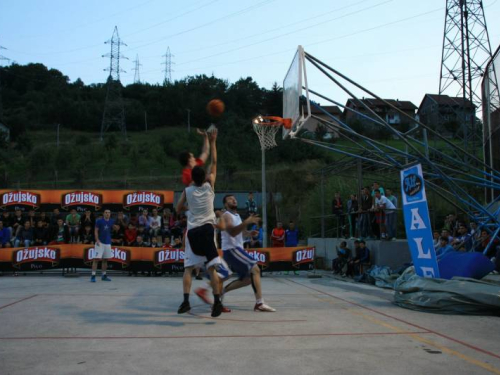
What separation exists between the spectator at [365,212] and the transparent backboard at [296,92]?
601 cm

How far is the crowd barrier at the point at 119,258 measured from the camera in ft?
53.6

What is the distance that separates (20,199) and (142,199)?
175 inches

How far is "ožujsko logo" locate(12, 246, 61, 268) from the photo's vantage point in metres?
16.3

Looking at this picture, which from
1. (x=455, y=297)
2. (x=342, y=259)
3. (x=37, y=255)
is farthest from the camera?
(x=342, y=259)

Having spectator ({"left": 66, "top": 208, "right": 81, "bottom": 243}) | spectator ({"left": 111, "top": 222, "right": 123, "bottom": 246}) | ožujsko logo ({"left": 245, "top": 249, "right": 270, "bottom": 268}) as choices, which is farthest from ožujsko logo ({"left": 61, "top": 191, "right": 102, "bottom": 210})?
ožujsko logo ({"left": 245, "top": 249, "right": 270, "bottom": 268})

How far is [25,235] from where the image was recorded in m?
17.5

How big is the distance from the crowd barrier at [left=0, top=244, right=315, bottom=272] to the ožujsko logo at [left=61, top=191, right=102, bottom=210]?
3.04 meters

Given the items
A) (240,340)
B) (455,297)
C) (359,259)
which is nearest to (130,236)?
(359,259)

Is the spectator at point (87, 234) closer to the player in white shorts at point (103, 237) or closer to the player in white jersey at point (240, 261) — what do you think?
the player in white shorts at point (103, 237)

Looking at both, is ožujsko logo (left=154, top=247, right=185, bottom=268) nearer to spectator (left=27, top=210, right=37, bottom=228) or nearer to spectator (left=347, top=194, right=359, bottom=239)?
spectator (left=27, top=210, right=37, bottom=228)

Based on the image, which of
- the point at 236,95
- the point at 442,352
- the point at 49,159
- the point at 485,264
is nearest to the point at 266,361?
the point at 442,352

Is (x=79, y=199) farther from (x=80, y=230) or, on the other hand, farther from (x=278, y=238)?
(x=278, y=238)

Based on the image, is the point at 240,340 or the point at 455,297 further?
the point at 455,297

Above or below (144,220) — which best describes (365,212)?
above
